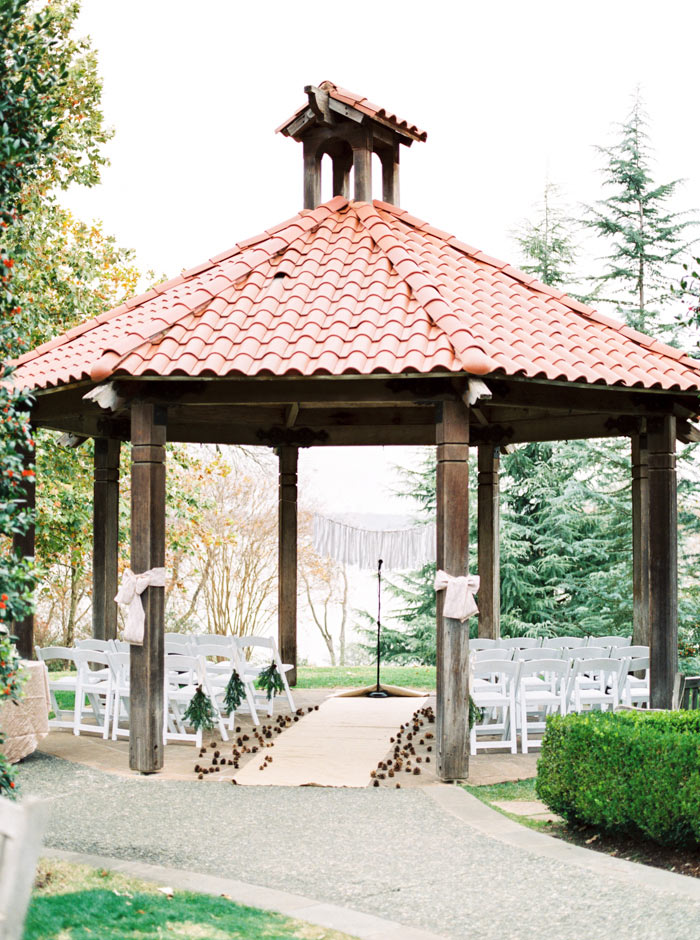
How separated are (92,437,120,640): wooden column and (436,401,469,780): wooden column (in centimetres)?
551

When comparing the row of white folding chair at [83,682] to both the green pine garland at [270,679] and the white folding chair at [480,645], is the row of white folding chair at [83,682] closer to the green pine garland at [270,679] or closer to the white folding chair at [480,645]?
the green pine garland at [270,679]

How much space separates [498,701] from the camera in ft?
32.3

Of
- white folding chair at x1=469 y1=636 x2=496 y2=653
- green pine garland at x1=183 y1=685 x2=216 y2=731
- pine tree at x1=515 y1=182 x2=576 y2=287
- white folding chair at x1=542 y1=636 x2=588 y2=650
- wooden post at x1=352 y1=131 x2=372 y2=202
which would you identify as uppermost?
pine tree at x1=515 y1=182 x2=576 y2=287

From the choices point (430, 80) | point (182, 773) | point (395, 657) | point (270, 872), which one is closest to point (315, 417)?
point (182, 773)

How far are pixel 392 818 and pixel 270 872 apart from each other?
157 cm

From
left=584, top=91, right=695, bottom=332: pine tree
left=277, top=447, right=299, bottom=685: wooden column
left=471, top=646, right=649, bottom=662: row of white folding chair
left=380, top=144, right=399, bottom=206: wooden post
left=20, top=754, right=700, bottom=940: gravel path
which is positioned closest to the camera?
left=20, top=754, right=700, bottom=940: gravel path

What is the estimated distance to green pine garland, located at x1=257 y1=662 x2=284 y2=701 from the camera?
11.8m

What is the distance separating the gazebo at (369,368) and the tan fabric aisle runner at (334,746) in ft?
2.85

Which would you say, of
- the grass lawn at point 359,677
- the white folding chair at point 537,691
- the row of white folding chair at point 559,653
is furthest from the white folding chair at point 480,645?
the grass lawn at point 359,677

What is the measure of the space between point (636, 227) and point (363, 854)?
767 inches

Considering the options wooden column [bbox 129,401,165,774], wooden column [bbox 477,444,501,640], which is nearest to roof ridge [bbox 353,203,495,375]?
wooden column [bbox 129,401,165,774]

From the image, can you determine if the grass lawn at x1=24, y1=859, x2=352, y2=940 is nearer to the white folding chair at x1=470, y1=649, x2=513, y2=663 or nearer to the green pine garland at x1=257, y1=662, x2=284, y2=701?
the white folding chair at x1=470, y1=649, x2=513, y2=663

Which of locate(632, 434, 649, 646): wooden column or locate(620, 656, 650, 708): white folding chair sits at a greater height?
locate(632, 434, 649, 646): wooden column

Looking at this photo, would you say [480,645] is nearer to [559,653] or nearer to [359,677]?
[559,653]
